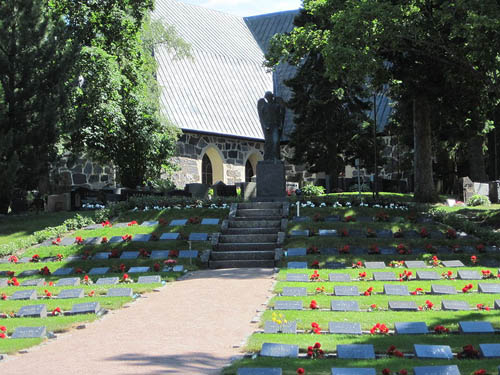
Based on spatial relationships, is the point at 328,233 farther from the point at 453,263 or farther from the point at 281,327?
the point at 281,327

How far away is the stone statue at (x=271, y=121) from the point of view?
2081 centimetres

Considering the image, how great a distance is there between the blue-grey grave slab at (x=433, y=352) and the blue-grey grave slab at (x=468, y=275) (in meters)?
5.62

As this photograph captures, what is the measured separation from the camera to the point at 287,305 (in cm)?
1008

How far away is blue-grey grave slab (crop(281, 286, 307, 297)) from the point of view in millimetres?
11039

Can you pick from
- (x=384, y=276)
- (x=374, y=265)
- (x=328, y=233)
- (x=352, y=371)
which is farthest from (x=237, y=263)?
(x=352, y=371)

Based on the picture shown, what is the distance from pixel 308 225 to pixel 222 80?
19.4 meters

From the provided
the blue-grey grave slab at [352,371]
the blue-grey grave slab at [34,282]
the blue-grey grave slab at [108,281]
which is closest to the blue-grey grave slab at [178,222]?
the blue-grey grave slab at [108,281]

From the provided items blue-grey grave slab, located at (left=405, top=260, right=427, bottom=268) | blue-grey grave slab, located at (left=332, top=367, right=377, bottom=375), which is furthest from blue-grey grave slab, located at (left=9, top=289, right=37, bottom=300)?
blue-grey grave slab, located at (left=405, top=260, right=427, bottom=268)

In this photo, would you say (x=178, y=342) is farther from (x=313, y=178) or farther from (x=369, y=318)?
(x=313, y=178)

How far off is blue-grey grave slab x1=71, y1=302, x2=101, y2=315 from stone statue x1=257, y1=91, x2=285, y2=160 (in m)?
11.2

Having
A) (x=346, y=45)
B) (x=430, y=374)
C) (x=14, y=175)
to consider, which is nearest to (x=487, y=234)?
(x=346, y=45)

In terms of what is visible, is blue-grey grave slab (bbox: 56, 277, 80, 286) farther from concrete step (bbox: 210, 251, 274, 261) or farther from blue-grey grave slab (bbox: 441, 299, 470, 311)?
blue-grey grave slab (bbox: 441, 299, 470, 311)

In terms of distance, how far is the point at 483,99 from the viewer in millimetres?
23047

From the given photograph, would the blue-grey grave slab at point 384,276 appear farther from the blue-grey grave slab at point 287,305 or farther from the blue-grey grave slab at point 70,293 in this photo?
the blue-grey grave slab at point 70,293
